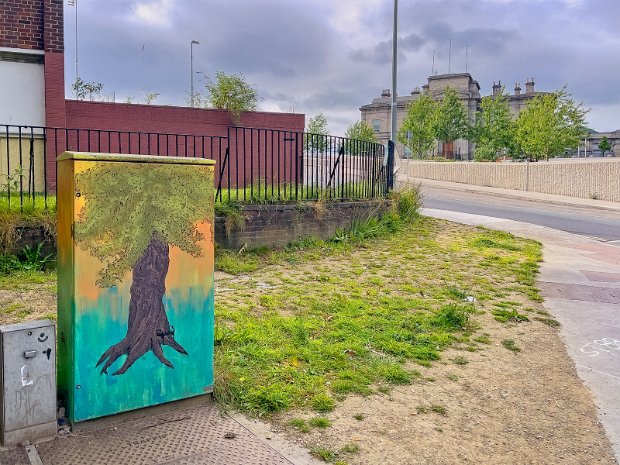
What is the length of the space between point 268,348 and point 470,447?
1.91 m

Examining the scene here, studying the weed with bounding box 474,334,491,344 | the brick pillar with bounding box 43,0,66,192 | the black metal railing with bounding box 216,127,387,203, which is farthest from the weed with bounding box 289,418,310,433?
the brick pillar with bounding box 43,0,66,192

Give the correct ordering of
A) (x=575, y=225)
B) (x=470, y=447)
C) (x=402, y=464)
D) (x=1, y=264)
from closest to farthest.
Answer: (x=402, y=464) < (x=470, y=447) < (x=1, y=264) < (x=575, y=225)

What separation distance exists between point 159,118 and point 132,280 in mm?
13784

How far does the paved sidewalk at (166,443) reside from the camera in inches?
115

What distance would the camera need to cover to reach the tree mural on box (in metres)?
3.10

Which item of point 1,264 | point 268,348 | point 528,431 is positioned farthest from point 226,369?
point 1,264

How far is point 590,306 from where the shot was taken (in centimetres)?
700

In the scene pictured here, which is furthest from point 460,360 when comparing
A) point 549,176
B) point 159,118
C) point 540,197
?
point 549,176

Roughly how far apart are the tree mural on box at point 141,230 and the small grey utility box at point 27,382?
314 mm

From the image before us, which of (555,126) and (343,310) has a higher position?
(555,126)

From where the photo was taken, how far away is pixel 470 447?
3.28 metres

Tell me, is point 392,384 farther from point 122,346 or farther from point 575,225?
point 575,225

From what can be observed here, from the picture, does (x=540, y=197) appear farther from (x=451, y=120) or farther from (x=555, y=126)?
(x=451, y=120)

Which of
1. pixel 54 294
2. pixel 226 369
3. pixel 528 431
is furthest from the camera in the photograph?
pixel 54 294
